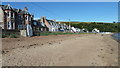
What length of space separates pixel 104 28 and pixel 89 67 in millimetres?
127127

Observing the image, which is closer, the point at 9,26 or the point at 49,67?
the point at 49,67

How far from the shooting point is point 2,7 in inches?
1329

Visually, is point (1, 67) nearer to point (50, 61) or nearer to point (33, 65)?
point (33, 65)

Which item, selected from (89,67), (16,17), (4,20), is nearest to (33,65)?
(89,67)

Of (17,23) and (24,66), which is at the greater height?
(17,23)

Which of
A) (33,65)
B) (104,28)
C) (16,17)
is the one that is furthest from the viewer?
(104,28)

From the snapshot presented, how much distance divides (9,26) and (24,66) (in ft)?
91.4

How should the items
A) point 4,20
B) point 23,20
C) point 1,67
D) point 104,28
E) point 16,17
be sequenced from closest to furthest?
point 1,67
point 4,20
point 16,17
point 23,20
point 104,28

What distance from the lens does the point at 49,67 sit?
7895 mm

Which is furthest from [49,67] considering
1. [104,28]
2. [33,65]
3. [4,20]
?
[104,28]

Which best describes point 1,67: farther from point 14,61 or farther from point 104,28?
point 104,28

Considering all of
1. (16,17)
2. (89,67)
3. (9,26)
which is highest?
(16,17)

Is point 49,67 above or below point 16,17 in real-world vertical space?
below

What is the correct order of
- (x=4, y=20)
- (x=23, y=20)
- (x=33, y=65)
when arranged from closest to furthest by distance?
(x=33, y=65) → (x=4, y=20) → (x=23, y=20)
